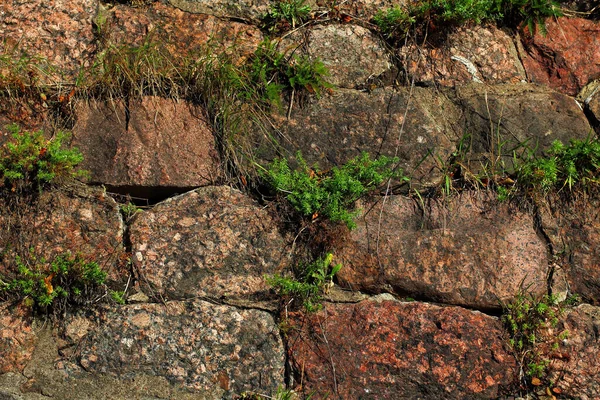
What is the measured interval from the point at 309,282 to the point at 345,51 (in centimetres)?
104

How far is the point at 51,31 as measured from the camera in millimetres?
3182

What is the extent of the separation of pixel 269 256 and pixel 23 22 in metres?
1.39

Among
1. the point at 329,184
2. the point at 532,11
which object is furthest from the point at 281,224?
the point at 532,11

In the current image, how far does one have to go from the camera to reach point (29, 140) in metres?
2.84

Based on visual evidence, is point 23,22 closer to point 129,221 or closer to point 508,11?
point 129,221

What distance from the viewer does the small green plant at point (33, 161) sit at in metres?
2.83

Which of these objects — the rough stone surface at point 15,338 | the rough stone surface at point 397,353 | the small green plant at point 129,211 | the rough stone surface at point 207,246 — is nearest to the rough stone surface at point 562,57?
the rough stone surface at point 397,353

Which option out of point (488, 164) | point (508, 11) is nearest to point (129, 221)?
point (488, 164)

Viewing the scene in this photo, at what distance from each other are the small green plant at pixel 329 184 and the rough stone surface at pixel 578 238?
0.65 metres

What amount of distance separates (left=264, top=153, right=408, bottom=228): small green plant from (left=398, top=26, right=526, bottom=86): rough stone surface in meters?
Result: 0.51

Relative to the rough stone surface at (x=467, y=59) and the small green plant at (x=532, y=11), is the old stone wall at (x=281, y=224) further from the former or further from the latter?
the small green plant at (x=532, y=11)

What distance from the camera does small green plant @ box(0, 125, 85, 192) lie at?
2.83 m

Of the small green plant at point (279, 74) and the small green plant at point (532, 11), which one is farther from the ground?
the small green plant at point (532, 11)

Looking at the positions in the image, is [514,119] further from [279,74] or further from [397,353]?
[397,353]
